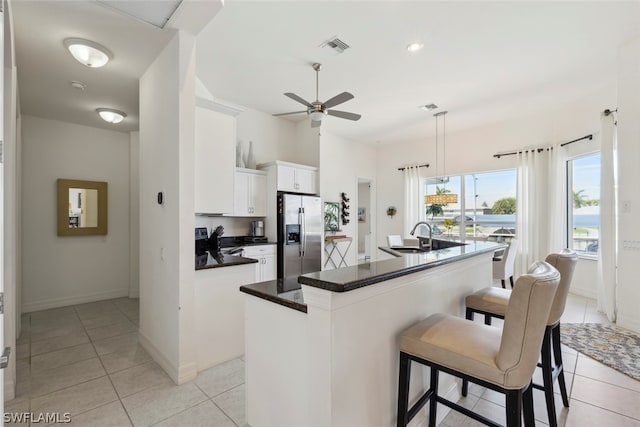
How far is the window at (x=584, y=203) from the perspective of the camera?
4746mm

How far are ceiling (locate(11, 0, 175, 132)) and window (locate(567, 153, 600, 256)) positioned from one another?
6.11 meters

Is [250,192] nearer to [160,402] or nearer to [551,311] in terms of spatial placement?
[160,402]

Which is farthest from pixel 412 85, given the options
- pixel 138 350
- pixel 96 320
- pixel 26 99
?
pixel 96 320

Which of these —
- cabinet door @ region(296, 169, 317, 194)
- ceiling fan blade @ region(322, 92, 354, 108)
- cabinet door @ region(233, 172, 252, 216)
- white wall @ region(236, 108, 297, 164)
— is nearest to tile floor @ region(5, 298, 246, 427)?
cabinet door @ region(233, 172, 252, 216)

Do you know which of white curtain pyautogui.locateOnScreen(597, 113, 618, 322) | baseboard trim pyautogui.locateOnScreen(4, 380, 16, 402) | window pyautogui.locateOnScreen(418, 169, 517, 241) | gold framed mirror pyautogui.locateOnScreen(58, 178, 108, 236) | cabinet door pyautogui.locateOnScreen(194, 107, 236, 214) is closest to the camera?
baseboard trim pyautogui.locateOnScreen(4, 380, 16, 402)

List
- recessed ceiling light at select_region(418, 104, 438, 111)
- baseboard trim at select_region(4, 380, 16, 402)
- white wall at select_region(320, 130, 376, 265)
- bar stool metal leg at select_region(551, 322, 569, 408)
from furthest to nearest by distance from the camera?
white wall at select_region(320, 130, 376, 265) < recessed ceiling light at select_region(418, 104, 438, 111) < baseboard trim at select_region(4, 380, 16, 402) < bar stool metal leg at select_region(551, 322, 569, 408)

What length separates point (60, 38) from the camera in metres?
2.40

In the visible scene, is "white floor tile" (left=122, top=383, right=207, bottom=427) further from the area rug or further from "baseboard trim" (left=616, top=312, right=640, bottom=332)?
"baseboard trim" (left=616, top=312, right=640, bottom=332)

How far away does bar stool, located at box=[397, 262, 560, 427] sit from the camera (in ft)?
4.05

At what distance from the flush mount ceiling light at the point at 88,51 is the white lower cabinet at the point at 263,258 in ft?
9.13

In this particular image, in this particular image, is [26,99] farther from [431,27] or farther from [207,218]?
[431,27]

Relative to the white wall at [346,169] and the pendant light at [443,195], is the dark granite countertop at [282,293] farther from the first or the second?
the pendant light at [443,195]

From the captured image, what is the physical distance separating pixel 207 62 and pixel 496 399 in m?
4.37

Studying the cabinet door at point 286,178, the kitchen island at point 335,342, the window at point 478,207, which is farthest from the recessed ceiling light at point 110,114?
the window at point 478,207
